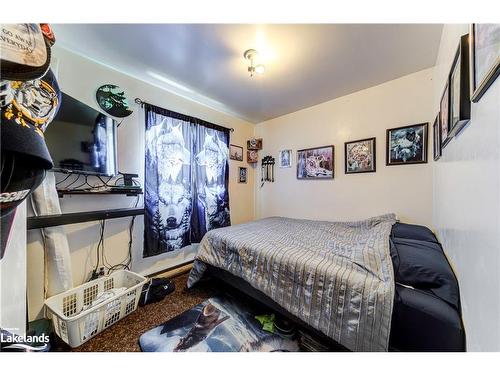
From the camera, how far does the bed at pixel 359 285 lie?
0.79 meters

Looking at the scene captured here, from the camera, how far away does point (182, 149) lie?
2260 mm

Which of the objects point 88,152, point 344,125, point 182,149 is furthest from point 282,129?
point 88,152

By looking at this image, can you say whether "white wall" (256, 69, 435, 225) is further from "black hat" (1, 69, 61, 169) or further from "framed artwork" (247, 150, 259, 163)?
"black hat" (1, 69, 61, 169)

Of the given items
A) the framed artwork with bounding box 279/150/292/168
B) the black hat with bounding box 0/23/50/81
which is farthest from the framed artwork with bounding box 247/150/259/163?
the black hat with bounding box 0/23/50/81

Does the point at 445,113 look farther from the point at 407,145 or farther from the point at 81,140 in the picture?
the point at 81,140

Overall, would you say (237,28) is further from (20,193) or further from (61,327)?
(61,327)

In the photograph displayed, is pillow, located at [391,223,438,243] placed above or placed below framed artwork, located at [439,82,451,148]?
below

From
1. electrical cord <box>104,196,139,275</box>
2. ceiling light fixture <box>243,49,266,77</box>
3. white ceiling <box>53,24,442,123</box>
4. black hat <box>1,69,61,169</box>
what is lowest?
electrical cord <box>104,196,139,275</box>

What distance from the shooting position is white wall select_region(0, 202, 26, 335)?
890 millimetres

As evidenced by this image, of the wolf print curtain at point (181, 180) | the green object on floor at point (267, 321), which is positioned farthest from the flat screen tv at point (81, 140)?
the green object on floor at point (267, 321)

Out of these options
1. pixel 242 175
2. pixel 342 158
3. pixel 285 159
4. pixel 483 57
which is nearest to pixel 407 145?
pixel 342 158

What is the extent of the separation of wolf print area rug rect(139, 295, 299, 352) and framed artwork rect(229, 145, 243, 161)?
2189 mm

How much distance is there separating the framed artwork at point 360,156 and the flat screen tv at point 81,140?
269 cm
